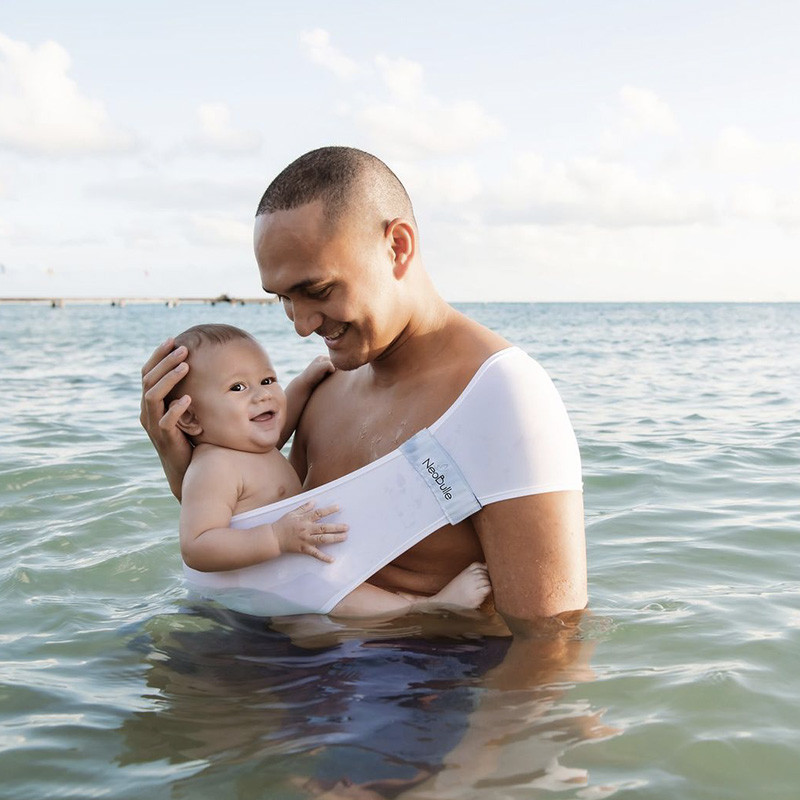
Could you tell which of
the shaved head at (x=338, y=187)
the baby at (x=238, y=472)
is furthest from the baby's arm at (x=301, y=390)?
the shaved head at (x=338, y=187)

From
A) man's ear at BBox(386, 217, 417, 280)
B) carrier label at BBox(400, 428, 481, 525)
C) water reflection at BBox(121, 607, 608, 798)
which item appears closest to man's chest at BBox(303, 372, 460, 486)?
carrier label at BBox(400, 428, 481, 525)

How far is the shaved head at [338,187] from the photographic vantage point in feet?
9.77

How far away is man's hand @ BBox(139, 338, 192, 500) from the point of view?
11.0 feet

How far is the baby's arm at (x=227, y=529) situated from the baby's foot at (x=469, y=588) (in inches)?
15.4

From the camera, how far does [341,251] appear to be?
296cm

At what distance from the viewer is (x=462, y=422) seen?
9.58 feet

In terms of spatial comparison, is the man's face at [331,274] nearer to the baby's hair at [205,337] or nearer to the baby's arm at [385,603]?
the baby's hair at [205,337]

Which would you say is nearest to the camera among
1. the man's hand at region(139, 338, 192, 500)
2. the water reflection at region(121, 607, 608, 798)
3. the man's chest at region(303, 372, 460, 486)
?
the water reflection at region(121, 607, 608, 798)

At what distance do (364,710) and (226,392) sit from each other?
4.12ft

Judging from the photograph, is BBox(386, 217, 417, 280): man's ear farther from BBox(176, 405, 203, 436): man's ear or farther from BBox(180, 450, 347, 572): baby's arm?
BBox(176, 405, 203, 436): man's ear

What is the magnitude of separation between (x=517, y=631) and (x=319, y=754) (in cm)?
72

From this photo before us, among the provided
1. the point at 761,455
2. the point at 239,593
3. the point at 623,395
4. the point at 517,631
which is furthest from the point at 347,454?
the point at 623,395

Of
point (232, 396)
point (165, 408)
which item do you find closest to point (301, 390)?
point (232, 396)

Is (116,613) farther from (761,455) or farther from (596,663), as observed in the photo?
(761,455)
